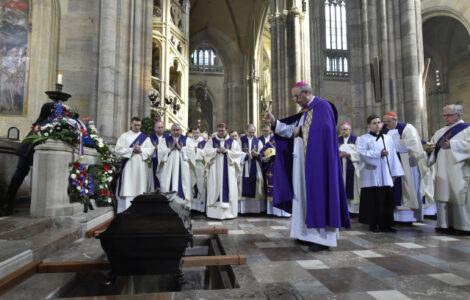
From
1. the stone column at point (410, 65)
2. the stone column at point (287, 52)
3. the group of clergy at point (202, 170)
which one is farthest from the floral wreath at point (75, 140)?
the stone column at point (287, 52)

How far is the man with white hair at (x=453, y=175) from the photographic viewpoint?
4445 mm

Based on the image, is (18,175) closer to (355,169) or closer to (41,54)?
(41,54)

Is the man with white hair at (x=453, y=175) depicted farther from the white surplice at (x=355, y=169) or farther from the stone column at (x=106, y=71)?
the stone column at (x=106, y=71)

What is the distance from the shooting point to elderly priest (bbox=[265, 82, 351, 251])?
10.7ft

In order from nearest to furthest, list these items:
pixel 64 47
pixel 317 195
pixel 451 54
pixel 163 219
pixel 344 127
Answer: pixel 163 219, pixel 317 195, pixel 344 127, pixel 64 47, pixel 451 54

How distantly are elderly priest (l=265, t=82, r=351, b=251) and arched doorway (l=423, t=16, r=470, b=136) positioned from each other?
2280cm

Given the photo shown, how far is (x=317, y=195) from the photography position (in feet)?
10.8

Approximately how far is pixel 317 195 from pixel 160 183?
397 cm

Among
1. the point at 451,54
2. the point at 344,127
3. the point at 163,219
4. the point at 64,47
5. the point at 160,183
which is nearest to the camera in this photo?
the point at 163,219

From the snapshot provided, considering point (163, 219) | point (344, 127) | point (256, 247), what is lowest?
point (256, 247)

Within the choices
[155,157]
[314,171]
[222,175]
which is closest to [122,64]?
[155,157]

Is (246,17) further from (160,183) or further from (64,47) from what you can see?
(160,183)

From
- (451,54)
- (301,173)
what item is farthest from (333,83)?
(301,173)

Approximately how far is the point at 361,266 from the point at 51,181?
398 centimetres
